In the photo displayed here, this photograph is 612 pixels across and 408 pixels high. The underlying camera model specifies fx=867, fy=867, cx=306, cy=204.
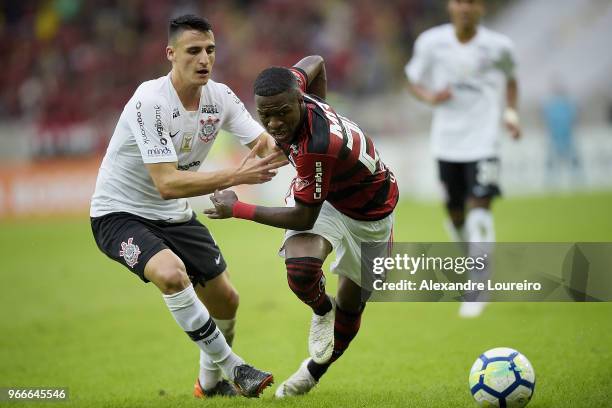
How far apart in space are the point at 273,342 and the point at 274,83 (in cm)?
355

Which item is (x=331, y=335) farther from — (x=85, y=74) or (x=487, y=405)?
(x=85, y=74)

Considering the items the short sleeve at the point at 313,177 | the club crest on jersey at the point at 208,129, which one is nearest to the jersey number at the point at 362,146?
the short sleeve at the point at 313,177

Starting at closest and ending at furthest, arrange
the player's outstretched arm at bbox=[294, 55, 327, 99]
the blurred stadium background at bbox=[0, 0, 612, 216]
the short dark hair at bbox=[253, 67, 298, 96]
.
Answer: the short dark hair at bbox=[253, 67, 298, 96] → the player's outstretched arm at bbox=[294, 55, 327, 99] → the blurred stadium background at bbox=[0, 0, 612, 216]

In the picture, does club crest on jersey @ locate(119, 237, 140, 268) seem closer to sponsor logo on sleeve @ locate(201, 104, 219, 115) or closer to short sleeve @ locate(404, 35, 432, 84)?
sponsor logo on sleeve @ locate(201, 104, 219, 115)

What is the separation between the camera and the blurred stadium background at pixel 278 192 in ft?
22.7

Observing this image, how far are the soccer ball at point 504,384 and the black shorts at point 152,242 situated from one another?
6.71 feet

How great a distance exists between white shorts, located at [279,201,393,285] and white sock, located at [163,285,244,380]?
0.69 m

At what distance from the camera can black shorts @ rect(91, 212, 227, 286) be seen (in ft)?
18.4

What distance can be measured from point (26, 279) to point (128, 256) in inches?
290

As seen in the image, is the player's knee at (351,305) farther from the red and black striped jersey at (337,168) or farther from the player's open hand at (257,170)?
the player's open hand at (257,170)

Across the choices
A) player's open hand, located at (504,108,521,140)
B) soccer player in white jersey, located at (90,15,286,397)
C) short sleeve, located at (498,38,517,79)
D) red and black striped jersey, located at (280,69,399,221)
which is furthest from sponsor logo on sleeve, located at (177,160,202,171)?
short sleeve, located at (498,38,517,79)

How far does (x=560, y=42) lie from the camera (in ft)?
76.6

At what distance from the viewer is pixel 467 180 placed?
929 cm

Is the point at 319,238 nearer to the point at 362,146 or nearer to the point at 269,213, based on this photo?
the point at 269,213
